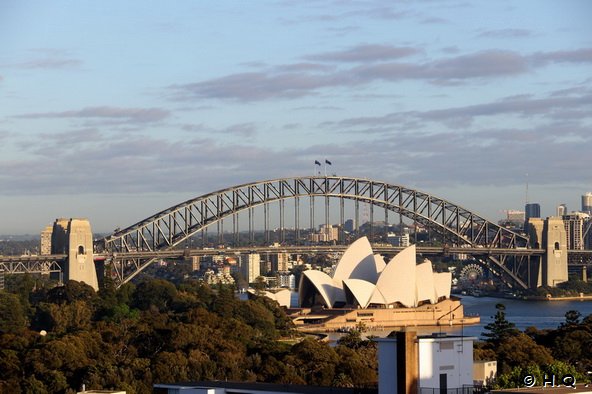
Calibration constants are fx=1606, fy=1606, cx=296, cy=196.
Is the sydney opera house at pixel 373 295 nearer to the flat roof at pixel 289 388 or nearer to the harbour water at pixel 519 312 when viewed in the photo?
the harbour water at pixel 519 312

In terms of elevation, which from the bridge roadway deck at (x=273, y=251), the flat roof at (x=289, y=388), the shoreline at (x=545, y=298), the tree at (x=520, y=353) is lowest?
the tree at (x=520, y=353)

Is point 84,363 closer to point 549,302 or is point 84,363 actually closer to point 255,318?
point 255,318

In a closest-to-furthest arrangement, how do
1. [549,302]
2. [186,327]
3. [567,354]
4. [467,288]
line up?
[567,354], [186,327], [549,302], [467,288]

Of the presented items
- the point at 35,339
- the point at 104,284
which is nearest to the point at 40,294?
the point at 104,284

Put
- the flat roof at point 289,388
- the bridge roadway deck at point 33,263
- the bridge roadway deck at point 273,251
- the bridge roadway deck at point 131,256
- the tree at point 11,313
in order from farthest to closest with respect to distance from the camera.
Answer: the bridge roadway deck at point 273,251 < the bridge roadway deck at point 131,256 < the bridge roadway deck at point 33,263 < the tree at point 11,313 < the flat roof at point 289,388

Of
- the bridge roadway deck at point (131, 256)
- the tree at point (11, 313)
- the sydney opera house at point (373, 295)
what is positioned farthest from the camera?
the bridge roadway deck at point (131, 256)

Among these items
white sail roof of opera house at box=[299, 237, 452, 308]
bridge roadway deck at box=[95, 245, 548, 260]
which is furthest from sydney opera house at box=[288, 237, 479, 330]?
bridge roadway deck at box=[95, 245, 548, 260]

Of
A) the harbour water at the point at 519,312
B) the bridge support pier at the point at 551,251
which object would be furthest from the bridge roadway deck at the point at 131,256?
the bridge support pier at the point at 551,251
